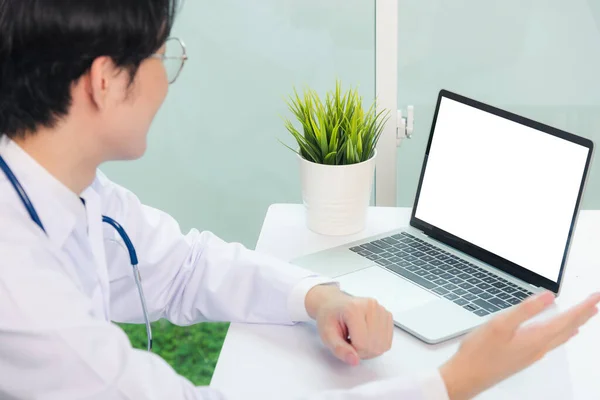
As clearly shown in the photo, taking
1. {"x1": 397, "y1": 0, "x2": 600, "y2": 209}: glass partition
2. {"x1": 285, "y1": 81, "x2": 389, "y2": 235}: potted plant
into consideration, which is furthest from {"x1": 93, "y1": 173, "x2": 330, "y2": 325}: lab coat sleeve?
{"x1": 397, "y1": 0, "x2": 600, "y2": 209}: glass partition

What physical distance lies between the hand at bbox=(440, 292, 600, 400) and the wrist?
0.26 m

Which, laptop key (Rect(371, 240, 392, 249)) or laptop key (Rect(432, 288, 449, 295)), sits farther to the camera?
laptop key (Rect(371, 240, 392, 249))

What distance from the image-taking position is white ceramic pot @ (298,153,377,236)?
1.46 metres

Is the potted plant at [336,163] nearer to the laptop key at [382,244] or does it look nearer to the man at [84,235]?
the laptop key at [382,244]

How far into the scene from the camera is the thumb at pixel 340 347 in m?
1.07

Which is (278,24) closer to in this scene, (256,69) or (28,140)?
(256,69)

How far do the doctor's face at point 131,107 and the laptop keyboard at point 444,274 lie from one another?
1.63 ft

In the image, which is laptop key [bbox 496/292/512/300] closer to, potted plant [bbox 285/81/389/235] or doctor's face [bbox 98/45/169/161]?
potted plant [bbox 285/81/389/235]

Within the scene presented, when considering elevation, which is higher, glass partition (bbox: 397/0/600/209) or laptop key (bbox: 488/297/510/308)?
glass partition (bbox: 397/0/600/209)

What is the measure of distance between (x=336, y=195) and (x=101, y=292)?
510mm

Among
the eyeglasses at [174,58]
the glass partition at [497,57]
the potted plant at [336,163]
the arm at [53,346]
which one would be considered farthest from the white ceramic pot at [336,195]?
the arm at [53,346]

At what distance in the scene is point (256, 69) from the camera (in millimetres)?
2164

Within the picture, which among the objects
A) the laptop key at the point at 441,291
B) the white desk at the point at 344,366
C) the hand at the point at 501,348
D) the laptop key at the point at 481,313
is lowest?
the white desk at the point at 344,366

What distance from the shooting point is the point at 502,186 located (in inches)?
52.7
